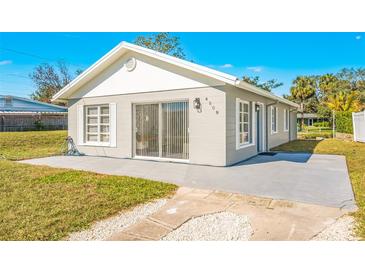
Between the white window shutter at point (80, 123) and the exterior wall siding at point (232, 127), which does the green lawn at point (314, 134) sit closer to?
the exterior wall siding at point (232, 127)

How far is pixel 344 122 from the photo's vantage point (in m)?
22.4

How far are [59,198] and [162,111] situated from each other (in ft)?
17.4

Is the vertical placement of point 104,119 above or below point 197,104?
below

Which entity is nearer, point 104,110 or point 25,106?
point 104,110

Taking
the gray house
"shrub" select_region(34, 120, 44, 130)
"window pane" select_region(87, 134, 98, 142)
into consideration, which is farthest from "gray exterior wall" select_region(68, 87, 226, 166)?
"shrub" select_region(34, 120, 44, 130)

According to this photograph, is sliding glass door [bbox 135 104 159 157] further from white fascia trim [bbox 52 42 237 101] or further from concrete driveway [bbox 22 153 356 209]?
white fascia trim [bbox 52 42 237 101]

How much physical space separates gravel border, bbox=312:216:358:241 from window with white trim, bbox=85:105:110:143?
30.4ft

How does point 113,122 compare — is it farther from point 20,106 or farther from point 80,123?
point 20,106

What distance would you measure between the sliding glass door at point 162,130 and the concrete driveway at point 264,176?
626 mm

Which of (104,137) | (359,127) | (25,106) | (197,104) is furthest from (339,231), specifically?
(25,106)

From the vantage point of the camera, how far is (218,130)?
867cm

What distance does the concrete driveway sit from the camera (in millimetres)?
5462

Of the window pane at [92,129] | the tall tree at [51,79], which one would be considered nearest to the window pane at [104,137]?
the window pane at [92,129]

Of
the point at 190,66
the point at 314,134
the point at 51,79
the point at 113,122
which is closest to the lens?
the point at 190,66
